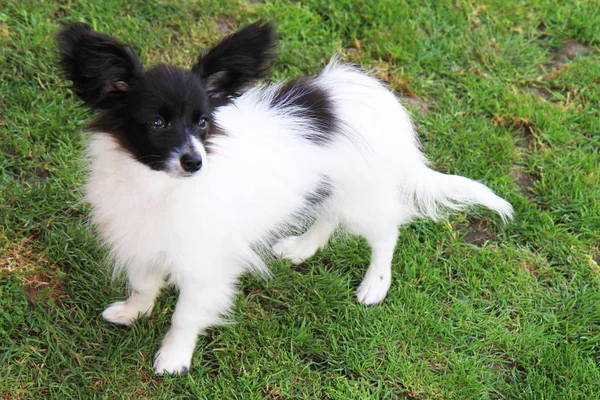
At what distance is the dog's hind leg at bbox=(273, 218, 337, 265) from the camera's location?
148 inches

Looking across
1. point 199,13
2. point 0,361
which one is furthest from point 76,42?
point 199,13

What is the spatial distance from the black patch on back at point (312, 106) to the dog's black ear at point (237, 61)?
0.48m

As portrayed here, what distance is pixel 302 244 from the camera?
379cm

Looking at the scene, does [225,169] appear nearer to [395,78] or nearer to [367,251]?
[367,251]

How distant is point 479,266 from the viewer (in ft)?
12.7

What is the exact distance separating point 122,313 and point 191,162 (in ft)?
4.09

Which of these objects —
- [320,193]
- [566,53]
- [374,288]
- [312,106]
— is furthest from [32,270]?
[566,53]

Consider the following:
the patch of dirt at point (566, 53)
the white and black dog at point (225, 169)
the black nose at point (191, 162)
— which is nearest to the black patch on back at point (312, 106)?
the white and black dog at point (225, 169)

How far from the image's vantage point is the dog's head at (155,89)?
232cm

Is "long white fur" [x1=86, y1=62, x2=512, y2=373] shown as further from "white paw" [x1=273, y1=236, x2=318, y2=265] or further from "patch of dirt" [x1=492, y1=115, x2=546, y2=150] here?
"patch of dirt" [x1=492, y1=115, x2=546, y2=150]

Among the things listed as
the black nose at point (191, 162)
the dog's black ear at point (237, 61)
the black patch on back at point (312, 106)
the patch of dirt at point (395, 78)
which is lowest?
the patch of dirt at point (395, 78)

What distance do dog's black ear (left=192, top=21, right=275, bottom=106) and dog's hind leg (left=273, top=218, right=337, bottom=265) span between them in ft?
4.30

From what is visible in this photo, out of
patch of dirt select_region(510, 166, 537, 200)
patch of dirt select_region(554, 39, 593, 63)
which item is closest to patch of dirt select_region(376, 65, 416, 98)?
patch of dirt select_region(510, 166, 537, 200)

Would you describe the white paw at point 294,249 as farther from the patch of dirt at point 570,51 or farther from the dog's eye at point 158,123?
the patch of dirt at point 570,51
